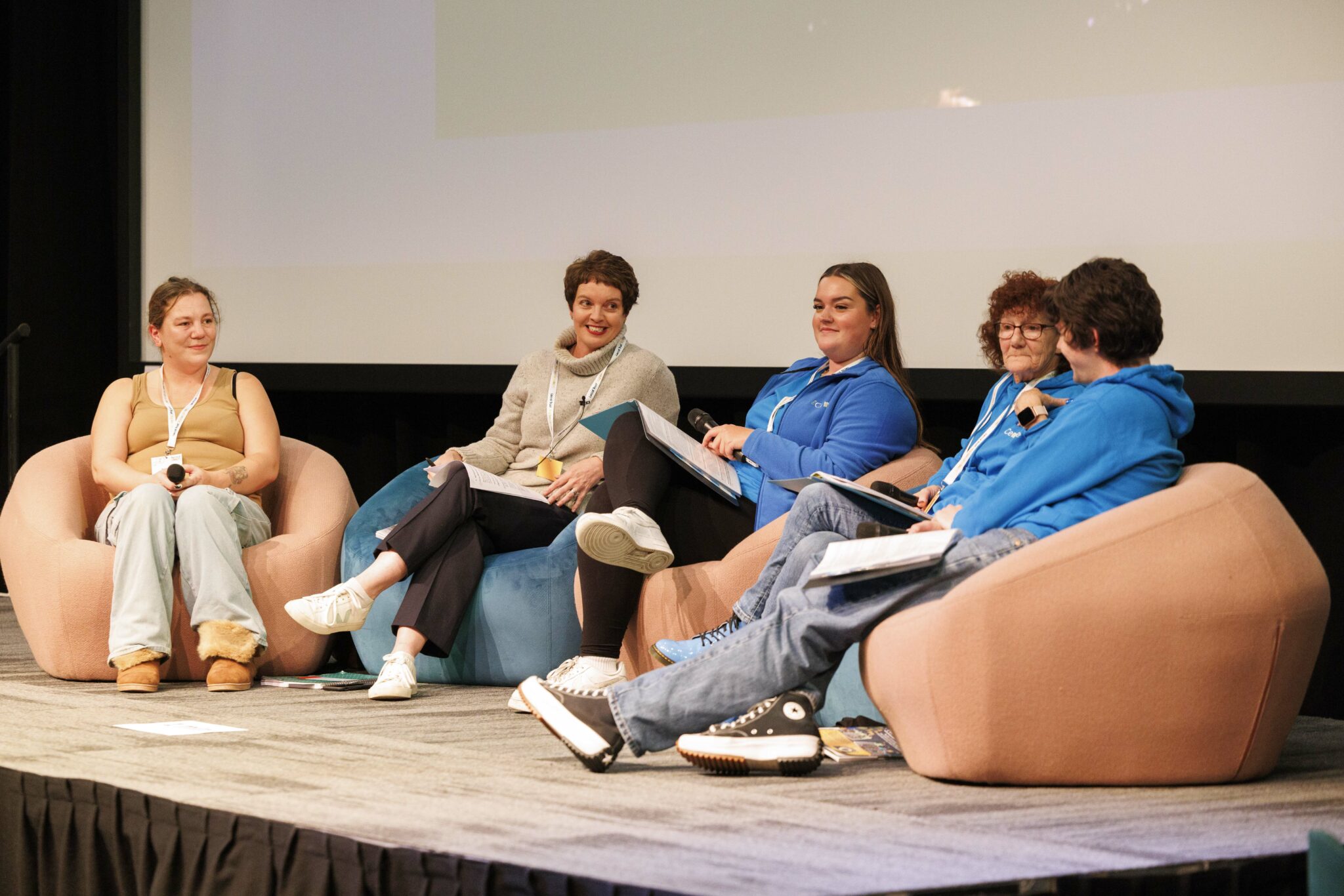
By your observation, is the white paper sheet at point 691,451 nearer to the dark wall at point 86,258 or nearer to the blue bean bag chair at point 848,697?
the blue bean bag chair at point 848,697

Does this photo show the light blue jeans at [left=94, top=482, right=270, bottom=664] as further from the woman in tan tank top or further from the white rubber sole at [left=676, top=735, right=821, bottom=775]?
the white rubber sole at [left=676, top=735, right=821, bottom=775]

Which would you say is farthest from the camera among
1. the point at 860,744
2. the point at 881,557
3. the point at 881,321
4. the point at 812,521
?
the point at 881,321

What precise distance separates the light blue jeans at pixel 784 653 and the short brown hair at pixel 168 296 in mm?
2036

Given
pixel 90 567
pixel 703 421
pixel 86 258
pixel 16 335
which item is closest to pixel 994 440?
pixel 703 421

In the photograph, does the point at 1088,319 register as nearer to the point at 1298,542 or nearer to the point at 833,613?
the point at 1298,542

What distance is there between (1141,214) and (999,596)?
6.13 feet

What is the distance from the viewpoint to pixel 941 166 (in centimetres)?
410

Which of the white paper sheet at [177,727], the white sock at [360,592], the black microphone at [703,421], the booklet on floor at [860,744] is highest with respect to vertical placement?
the black microphone at [703,421]

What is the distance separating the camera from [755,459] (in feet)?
11.4

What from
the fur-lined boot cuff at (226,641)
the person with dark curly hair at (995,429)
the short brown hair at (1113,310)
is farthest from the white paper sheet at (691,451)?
the fur-lined boot cuff at (226,641)

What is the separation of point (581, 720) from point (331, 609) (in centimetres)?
112

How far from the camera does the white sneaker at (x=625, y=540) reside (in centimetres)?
311

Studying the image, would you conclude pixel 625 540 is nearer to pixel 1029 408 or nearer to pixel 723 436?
pixel 723 436

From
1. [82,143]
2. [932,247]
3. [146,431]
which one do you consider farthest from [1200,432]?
[82,143]
